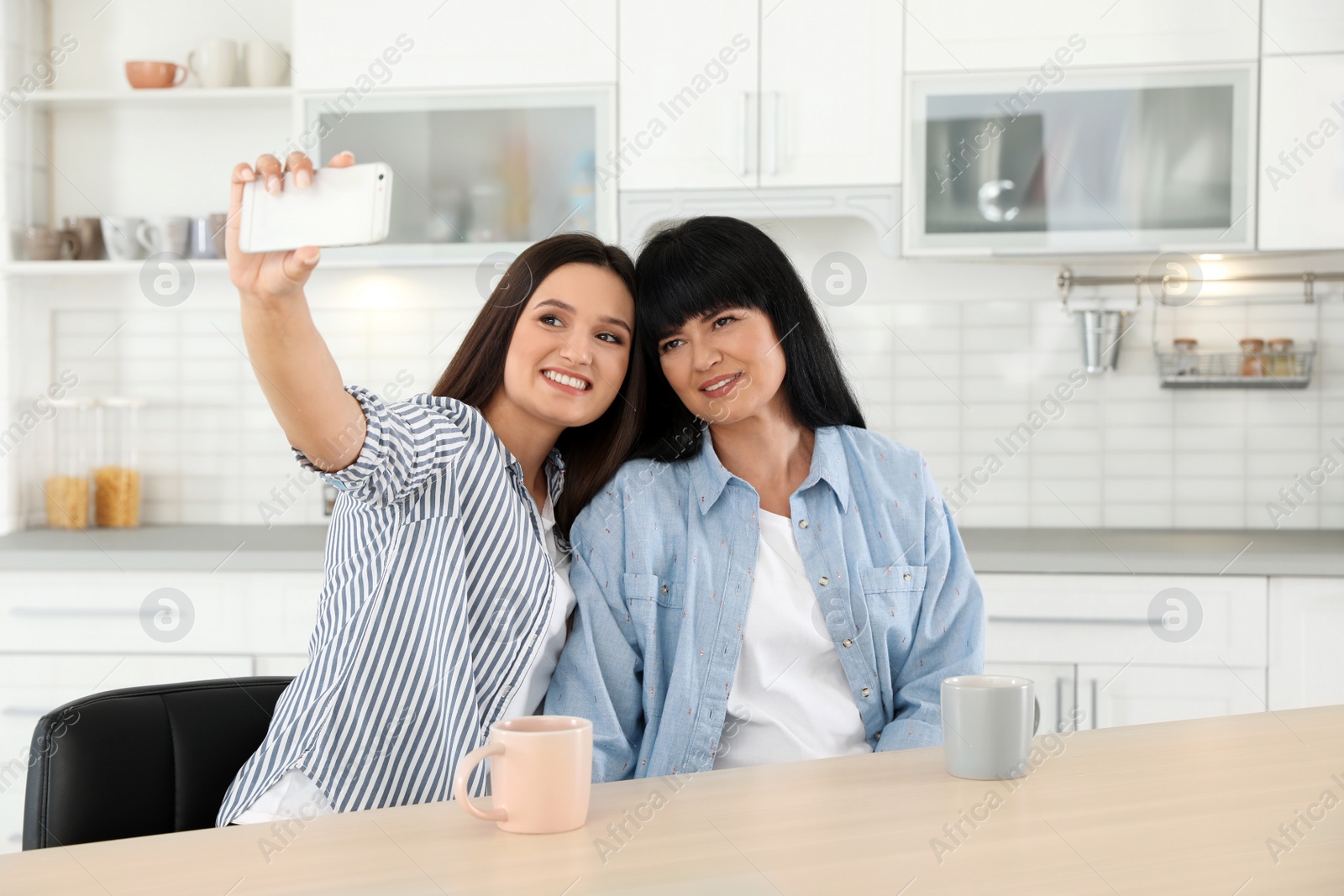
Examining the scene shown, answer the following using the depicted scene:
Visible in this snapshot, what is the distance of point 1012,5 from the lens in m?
2.48

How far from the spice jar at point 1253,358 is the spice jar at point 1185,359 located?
0.35ft

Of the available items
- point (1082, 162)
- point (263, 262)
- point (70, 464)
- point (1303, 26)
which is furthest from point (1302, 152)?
point (70, 464)

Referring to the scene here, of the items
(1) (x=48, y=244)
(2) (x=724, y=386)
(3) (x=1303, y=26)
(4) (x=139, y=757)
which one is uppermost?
(3) (x=1303, y=26)

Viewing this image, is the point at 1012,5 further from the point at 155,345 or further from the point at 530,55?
the point at 155,345

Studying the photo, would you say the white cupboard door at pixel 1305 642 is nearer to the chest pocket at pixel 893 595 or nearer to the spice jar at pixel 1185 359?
the spice jar at pixel 1185 359

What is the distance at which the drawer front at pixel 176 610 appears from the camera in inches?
94.8

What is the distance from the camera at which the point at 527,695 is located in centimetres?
130

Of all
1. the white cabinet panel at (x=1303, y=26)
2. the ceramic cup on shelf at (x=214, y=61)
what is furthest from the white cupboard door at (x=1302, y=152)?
the ceramic cup on shelf at (x=214, y=61)

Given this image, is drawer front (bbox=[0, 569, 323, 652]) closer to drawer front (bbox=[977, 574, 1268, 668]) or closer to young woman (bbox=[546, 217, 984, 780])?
young woman (bbox=[546, 217, 984, 780])

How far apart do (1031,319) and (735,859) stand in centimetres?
→ 232

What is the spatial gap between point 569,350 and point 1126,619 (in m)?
1.49

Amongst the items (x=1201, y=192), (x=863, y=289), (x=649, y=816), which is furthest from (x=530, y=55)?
(x=649, y=816)

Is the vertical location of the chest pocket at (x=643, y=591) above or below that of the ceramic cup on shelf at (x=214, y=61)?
below

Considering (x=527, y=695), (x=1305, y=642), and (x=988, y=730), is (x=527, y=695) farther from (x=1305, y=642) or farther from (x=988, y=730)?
(x=1305, y=642)
